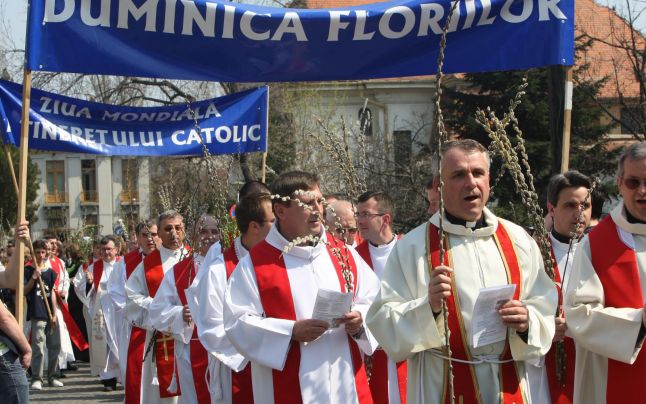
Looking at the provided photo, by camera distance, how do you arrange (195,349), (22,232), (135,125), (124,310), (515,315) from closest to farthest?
1. (515,315)
2. (22,232)
3. (195,349)
4. (135,125)
5. (124,310)

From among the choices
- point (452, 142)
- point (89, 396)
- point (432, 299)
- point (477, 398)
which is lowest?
point (89, 396)

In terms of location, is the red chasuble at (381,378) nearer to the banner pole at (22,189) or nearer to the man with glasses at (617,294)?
the man with glasses at (617,294)

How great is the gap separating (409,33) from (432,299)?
13.8 ft

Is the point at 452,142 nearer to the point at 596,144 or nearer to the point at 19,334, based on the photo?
the point at 19,334

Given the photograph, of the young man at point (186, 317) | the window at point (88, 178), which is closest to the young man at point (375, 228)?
the young man at point (186, 317)

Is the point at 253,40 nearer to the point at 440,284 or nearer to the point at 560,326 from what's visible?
the point at 560,326

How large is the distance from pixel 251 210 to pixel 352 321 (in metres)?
1.70

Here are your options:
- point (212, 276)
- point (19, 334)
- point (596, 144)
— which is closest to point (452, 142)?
point (212, 276)

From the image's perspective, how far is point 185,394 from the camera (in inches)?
312

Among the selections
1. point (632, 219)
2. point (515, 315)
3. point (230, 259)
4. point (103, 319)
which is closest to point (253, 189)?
point (230, 259)

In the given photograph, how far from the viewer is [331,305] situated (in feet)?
16.5

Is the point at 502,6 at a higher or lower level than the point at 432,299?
higher

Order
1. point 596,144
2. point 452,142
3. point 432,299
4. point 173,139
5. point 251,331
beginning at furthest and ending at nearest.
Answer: point 596,144, point 173,139, point 251,331, point 452,142, point 432,299

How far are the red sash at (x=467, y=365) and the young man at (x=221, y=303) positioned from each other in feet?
6.26
